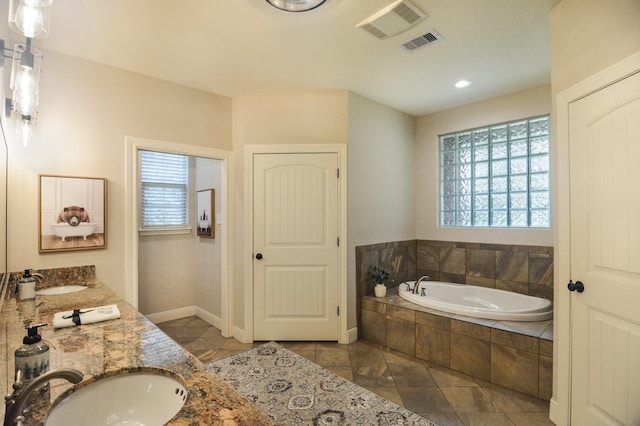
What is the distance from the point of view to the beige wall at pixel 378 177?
331cm

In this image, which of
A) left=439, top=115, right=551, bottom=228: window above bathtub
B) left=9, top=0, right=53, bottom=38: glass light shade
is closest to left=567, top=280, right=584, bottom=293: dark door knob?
left=439, top=115, right=551, bottom=228: window above bathtub

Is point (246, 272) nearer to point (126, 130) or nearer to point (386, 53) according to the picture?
point (126, 130)

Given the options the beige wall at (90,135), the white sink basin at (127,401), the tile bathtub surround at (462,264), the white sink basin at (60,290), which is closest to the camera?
the white sink basin at (127,401)

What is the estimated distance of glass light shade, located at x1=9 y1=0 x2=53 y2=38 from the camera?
96cm

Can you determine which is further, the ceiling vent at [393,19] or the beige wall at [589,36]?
the ceiling vent at [393,19]

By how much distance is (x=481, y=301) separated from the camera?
3.49 metres

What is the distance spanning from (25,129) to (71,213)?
2.23ft

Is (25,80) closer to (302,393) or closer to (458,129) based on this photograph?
(302,393)

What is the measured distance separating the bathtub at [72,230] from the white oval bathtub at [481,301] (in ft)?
9.66

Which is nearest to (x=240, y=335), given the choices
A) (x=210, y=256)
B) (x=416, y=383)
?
(x=210, y=256)

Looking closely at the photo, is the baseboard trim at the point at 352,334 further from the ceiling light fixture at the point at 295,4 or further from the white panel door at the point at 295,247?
the ceiling light fixture at the point at 295,4

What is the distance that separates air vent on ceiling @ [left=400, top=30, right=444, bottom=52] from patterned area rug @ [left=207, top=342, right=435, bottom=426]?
259 cm

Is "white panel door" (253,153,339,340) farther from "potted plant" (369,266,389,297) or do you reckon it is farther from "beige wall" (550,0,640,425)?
"beige wall" (550,0,640,425)

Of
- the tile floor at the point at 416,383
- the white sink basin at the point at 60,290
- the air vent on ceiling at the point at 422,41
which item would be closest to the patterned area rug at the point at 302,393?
the tile floor at the point at 416,383
